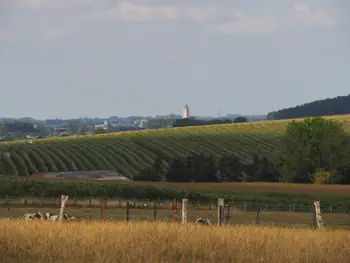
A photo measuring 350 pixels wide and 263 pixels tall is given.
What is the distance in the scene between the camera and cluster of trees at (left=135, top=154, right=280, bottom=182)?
119 meters

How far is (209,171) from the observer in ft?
396

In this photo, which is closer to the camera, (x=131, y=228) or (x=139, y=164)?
(x=131, y=228)

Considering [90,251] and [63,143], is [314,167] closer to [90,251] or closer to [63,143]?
[63,143]

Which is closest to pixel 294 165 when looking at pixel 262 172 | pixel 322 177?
pixel 322 177

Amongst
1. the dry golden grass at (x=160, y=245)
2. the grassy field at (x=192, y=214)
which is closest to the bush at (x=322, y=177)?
the grassy field at (x=192, y=214)

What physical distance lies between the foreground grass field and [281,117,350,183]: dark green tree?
20.7m

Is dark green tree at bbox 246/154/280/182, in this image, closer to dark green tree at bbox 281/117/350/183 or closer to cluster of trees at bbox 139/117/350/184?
cluster of trees at bbox 139/117/350/184

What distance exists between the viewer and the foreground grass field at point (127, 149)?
129125 mm

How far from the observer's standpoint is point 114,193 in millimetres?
83688

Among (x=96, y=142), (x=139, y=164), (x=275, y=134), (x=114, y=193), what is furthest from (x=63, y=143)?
(x=114, y=193)

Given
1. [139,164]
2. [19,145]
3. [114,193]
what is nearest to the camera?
[114,193]

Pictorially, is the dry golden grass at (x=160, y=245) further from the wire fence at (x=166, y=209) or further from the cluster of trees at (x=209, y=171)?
the cluster of trees at (x=209, y=171)

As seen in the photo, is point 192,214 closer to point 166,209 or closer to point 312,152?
point 166,209

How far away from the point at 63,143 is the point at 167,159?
2899 centimetres
